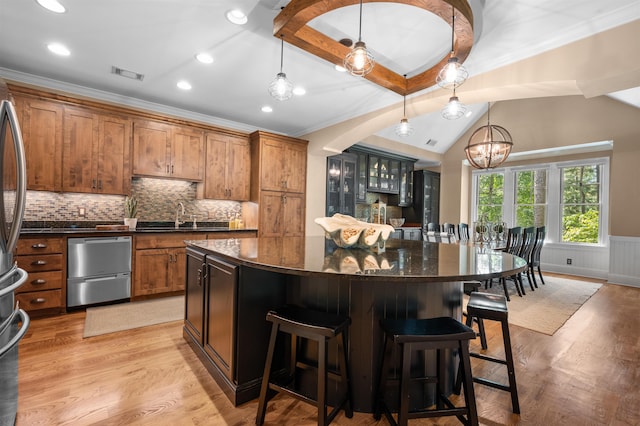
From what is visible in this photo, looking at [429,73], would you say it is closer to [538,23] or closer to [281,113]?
[538,23]

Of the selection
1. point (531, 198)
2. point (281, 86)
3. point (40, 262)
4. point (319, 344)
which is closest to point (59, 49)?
point (40, 262)

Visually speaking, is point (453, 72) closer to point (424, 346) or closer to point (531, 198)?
point (424, 346)

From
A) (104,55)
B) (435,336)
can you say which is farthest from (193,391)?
(104,55)

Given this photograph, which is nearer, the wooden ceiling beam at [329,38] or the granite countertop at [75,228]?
the wooden ceiling beam at [329,38]

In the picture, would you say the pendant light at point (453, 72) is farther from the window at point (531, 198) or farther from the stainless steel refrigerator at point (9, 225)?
the window at point (531, 198)

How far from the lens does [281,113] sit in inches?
189

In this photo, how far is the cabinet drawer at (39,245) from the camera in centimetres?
307

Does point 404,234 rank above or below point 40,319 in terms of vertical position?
above

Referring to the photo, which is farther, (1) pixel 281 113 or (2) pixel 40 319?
(1) pixel 281 113

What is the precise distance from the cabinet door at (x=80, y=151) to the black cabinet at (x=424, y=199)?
6.73m

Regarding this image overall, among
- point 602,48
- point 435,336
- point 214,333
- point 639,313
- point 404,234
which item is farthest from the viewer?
point 404,234

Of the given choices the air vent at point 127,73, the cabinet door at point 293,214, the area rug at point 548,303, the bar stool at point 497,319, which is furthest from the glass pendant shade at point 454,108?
the air vent at point 127,73

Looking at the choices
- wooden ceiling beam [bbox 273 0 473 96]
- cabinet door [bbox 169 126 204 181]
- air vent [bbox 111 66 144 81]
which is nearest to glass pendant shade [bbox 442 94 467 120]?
wooden ceiling beam [bbox 273 0 473 96]

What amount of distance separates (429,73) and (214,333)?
3.28 metres
